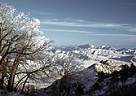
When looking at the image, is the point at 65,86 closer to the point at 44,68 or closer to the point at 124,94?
the point at 44,68

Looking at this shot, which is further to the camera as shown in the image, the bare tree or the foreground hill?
the bare tree

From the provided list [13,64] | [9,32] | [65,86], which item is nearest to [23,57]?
[13,64]

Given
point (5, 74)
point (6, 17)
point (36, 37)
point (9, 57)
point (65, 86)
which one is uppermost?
point (6, 17)

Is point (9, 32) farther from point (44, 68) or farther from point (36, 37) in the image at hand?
point (44, 68)

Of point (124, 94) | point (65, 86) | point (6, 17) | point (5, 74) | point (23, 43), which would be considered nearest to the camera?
point (124, 94)

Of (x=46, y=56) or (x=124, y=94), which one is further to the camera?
(x=46, y=56)

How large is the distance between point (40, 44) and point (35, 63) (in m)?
3.11

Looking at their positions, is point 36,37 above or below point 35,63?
above

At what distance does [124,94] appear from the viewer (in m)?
16.5

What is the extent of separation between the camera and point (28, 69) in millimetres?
45125

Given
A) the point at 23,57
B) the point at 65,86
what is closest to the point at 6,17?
the point at 23,57

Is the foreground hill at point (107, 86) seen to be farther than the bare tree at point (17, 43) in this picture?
No

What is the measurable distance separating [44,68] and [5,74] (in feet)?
21.7

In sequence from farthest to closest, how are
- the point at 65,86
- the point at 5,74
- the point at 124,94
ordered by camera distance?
the point at 65,86
the point at 5,74
the point at 124,94
